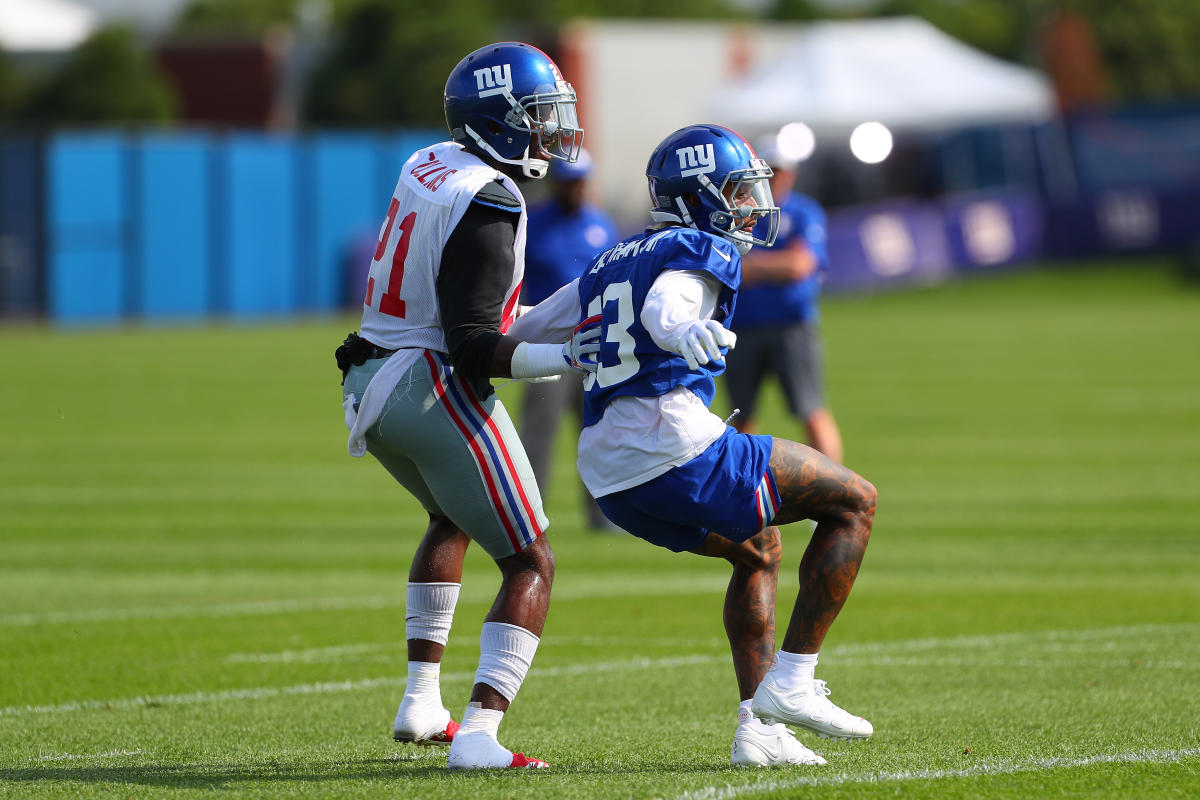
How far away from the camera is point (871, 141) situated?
38.3 metres

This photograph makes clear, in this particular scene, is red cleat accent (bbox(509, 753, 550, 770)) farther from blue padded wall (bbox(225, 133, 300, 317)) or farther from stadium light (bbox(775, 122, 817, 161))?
blue padded wall (bbox(225, 133, 300, 317))

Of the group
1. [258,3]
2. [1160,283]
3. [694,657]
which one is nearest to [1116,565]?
[694,657]

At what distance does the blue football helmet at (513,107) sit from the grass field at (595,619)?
1.96 meters

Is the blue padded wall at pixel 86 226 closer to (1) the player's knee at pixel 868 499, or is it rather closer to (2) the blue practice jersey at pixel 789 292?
(2) the blue practice jersey at pixel 789 292

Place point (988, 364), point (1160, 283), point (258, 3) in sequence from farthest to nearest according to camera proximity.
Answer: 1. point (258, 3)
2. point (1160, 283)
3. point (988, 364)

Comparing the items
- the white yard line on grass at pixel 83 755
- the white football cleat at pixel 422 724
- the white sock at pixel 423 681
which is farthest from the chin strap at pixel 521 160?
the white yard line on grass at pixel 83 755

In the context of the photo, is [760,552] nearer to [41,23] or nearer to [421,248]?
[421,248]

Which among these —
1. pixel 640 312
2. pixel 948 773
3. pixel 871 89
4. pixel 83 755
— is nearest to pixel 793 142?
pixel 640 312

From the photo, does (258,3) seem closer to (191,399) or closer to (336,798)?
(191,399)

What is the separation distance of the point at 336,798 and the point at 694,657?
3107 mm

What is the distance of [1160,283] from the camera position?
3681cm

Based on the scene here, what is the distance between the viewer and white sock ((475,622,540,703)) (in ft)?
18.3

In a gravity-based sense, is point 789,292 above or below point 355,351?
below

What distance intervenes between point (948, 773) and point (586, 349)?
1632 mm
